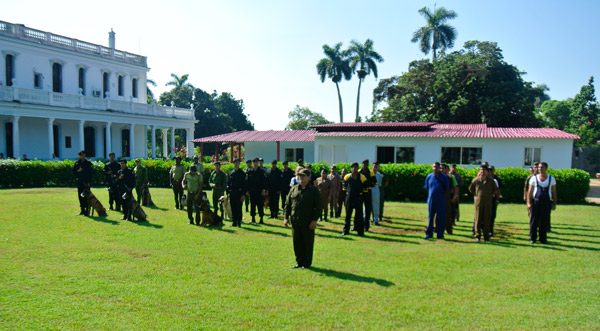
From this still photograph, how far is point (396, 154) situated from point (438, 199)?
1543 cm

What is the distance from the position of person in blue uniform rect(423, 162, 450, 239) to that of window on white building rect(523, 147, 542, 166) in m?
15.6

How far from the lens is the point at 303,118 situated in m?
63.7

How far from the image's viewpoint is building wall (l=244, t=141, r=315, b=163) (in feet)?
107

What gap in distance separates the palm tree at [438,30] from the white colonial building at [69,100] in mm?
28221

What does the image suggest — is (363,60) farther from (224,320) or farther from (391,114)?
(224,320)

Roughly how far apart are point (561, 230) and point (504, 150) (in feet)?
41.6

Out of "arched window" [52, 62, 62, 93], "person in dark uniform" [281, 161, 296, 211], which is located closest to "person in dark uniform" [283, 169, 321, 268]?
"person in dark uniform" [281, 161, 296, 211]

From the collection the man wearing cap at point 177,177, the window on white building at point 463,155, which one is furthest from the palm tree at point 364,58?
the man wearing cap at point 177,177

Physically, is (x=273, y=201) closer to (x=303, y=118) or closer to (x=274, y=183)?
(x=274, y=183)

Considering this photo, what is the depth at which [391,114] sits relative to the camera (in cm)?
4175

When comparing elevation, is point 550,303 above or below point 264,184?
below

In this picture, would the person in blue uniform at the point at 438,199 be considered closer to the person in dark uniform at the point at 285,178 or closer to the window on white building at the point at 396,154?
the person in dark uniform at the point at 285,178

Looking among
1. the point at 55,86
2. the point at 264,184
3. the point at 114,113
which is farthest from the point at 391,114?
the point at 264,184

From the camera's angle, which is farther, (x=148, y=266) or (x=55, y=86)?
(x=55, y=86)
